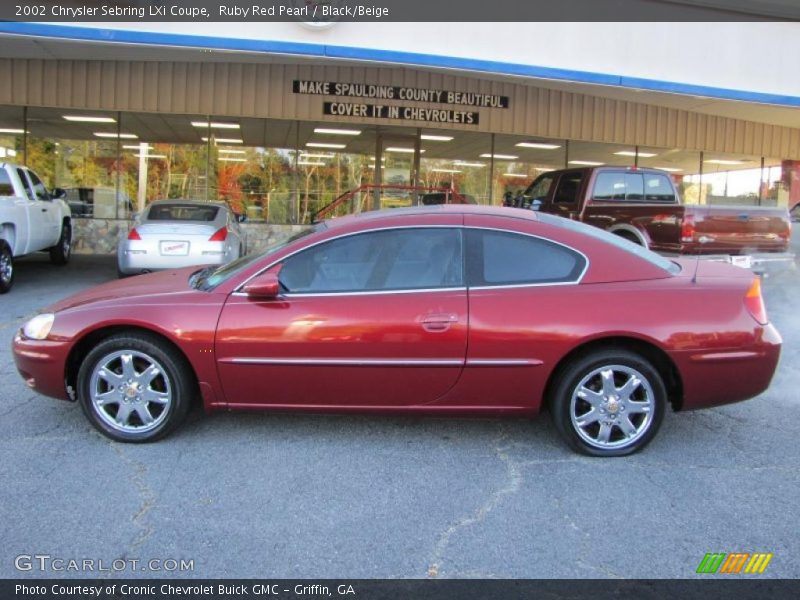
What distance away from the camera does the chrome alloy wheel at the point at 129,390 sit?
4129 mm

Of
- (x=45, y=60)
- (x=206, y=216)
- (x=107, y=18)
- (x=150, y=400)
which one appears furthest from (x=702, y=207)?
(x=45, y=60)

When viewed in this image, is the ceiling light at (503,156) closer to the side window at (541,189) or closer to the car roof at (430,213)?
the side window at (541,189)

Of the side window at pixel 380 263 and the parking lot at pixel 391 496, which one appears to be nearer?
the parking lot at pixel 391 496

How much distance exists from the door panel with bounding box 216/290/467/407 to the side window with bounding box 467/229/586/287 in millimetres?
234

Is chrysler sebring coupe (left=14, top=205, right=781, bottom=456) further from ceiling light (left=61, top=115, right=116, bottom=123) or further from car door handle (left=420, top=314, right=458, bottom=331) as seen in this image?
ceiling light (left=61, top=115, right=116, bottom=123)

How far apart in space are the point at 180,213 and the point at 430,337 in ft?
24.3

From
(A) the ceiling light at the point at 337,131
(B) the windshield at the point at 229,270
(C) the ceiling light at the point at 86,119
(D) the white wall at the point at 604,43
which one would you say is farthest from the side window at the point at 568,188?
(C) the ceiling light at the point at 86,119

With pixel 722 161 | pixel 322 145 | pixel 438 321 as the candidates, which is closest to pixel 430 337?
pixel 438 321

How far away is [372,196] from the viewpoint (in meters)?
16.5

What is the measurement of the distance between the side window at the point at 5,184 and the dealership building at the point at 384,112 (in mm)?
2562

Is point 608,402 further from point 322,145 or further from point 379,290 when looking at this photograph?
point 322,145

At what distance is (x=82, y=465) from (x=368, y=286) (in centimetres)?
196

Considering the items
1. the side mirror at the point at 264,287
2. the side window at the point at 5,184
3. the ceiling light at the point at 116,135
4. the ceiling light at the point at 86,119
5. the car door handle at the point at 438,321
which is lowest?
the car door handle at the point at 438,321

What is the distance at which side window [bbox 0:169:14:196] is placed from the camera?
31.7ft
